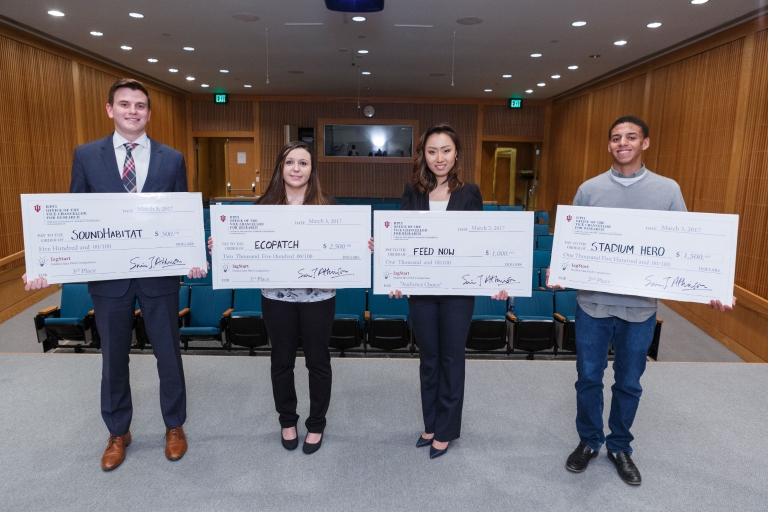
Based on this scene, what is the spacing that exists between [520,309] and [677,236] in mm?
2742

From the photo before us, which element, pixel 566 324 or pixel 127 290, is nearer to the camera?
pixel 127 290

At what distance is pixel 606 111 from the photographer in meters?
9.80

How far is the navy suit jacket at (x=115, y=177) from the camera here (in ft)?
7.56

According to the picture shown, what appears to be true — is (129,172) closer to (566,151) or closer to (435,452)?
(435,452)

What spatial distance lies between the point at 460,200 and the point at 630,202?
0.81 m

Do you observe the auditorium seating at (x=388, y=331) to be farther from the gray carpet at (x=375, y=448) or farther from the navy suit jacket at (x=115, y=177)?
the navy suit jacket at (x=115, y=177)

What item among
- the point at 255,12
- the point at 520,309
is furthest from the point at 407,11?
the point at 520,309

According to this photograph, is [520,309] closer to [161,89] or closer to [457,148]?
[457,148]

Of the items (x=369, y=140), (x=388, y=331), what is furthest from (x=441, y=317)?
(x=369, y=140)

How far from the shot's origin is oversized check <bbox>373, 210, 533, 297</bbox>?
246 centimetres

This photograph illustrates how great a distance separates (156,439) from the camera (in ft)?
8.75

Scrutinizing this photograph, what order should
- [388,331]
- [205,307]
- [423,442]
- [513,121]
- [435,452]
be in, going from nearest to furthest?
[435,452] < [423,442] < [388,331] < [205,307] < [513,121]

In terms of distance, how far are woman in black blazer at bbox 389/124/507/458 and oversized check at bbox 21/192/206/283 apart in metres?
1.11

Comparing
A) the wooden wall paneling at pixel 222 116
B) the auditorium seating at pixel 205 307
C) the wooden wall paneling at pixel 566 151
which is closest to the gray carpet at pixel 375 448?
the auditorium seating at pixel 205 307
